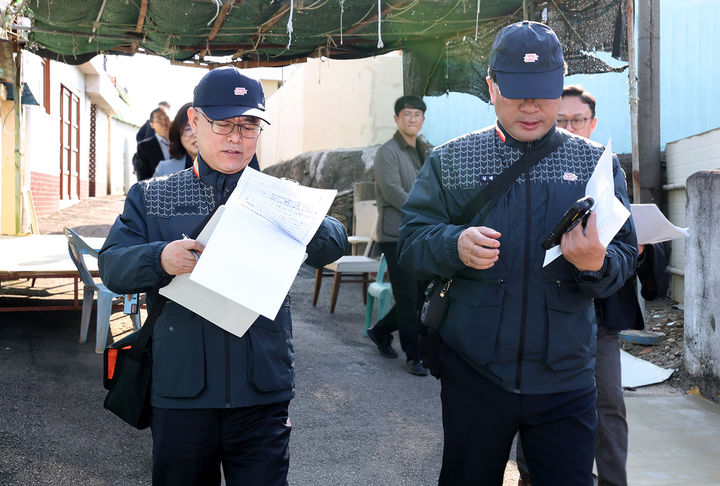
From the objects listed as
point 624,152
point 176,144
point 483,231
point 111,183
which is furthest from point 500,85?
point 111,183

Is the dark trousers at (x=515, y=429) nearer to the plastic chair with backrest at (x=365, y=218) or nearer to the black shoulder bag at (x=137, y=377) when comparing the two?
the black shoulder bag at (x=137, y=377)

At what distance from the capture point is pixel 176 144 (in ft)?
14.9

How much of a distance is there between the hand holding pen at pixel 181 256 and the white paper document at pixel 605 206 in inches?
39.2

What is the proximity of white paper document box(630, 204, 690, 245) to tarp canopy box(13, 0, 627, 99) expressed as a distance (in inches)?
132

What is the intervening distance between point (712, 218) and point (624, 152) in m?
3.73

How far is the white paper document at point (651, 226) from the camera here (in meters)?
2.83

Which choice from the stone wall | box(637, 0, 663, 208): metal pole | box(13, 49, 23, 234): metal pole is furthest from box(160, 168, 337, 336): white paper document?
the stone wall

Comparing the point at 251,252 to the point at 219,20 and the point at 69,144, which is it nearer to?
the point at 219,20

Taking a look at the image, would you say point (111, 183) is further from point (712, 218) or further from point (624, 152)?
point (712, 218)

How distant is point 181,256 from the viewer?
1946 millimetres

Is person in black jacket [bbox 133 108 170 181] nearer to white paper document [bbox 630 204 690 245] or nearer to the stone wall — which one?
white paper document [bbox 630 204 690 245]

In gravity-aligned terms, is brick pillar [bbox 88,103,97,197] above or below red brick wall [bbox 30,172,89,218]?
above

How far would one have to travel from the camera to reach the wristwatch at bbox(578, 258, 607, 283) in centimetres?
195

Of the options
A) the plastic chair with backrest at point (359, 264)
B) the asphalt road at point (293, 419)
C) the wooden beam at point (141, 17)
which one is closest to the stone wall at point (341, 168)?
the plastic chair with backrest at point (359, 264)
